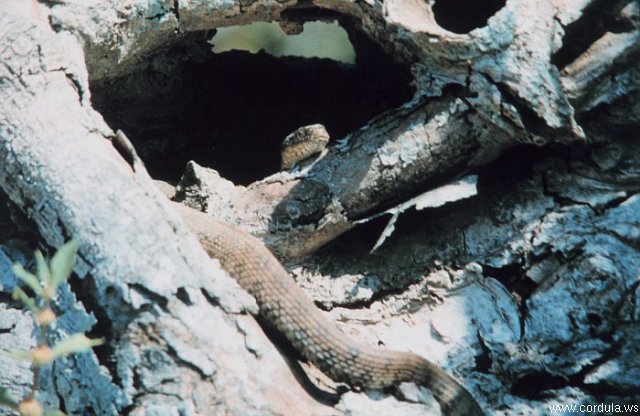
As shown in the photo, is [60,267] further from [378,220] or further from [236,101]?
[236,101]

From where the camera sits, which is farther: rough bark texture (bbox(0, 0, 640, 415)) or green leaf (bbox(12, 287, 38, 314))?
rough bark texture (bbox(0, 0, 640, 415))

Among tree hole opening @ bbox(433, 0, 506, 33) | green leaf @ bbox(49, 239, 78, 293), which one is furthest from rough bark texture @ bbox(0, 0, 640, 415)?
green leaf @ bbox(49, 239, 78, 293)

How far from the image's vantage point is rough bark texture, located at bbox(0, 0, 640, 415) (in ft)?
8.65

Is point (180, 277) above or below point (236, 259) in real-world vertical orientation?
above

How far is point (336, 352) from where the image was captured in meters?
3.05

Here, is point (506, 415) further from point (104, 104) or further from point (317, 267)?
point (104, 104)

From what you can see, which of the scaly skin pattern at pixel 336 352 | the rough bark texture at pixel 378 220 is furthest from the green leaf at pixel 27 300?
the scaly skin pattern at pixel 336 352

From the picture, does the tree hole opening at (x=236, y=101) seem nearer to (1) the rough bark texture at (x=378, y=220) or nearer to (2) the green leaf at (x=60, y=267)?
(1) the rough bark texture at (x=378, y=220)

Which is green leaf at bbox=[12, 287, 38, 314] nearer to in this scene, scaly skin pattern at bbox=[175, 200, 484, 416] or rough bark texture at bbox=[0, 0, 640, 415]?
rough bark texture at bbox=[0, 0, 640, 415]

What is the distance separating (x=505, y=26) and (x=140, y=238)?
2.14 metres

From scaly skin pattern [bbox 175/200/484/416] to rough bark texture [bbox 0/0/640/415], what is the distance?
76mm

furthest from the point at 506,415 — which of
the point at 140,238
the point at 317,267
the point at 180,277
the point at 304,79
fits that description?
the point at 304,79

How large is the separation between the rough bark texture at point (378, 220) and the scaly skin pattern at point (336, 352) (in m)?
0.08

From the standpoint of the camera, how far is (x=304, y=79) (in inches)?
208
